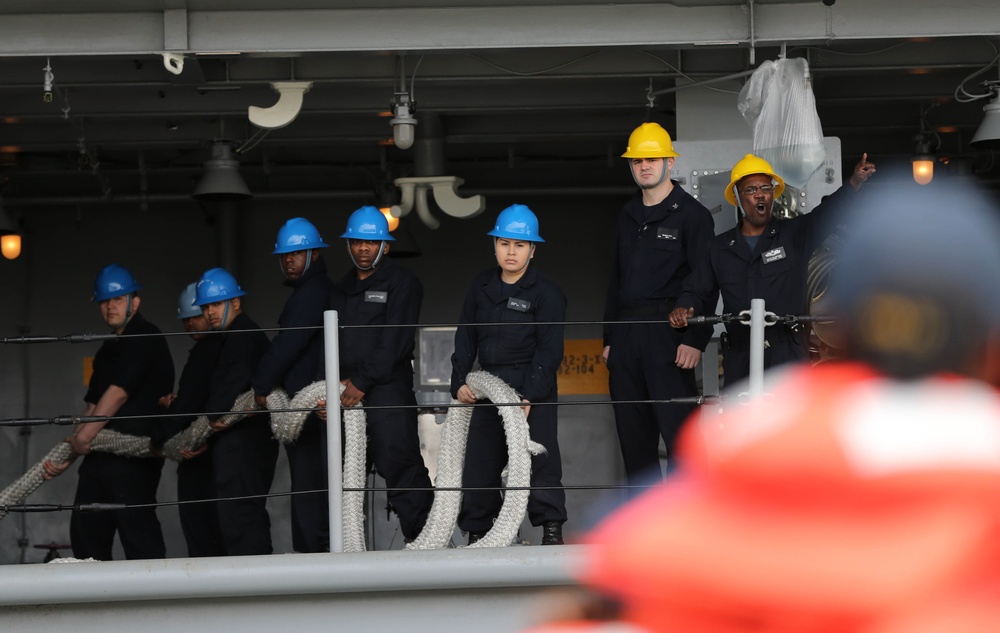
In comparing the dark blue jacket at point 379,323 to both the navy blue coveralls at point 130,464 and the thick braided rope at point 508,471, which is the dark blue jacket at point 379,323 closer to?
A: the thick braided rope at point 508,471

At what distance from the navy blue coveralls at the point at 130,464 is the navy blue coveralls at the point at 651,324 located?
8.33 ft

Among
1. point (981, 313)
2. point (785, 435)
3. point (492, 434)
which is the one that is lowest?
point (492, 434)

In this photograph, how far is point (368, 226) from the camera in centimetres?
618

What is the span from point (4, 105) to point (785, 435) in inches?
298

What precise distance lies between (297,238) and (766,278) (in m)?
2.45

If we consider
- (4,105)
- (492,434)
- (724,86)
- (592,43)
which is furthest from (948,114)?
(4,105)

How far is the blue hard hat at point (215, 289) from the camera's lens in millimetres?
6770

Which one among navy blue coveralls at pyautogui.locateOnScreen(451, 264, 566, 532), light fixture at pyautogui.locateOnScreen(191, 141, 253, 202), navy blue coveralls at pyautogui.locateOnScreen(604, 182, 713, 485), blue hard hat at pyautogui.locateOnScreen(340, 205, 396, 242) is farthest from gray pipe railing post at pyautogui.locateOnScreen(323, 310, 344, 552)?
light fixture at pyautogui.locateOnScreen(191, 141, 253, 202)

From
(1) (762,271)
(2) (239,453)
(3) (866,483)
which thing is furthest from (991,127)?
(3) (866,483)

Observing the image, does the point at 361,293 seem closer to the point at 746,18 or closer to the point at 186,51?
the point at 186,51

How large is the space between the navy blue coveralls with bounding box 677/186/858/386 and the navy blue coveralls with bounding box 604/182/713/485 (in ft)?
0.63

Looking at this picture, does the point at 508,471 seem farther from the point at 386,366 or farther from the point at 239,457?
the point at 239,457

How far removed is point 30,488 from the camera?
636 cm

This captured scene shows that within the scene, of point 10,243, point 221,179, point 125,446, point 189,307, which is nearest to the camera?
point 125,446
